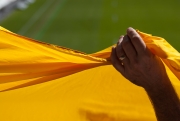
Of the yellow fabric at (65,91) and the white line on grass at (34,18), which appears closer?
the yellow fabric at (65,91)

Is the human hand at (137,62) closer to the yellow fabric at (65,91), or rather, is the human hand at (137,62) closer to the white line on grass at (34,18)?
the yellow fabric at (65,91)

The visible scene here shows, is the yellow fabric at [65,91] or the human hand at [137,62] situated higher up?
the yellow fabric at [65,91]

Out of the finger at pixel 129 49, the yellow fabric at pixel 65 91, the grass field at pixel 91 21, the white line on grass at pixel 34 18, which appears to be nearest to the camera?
the finger at pixel 129 49

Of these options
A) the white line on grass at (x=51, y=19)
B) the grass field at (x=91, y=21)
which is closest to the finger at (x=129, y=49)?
the grass field at (x=91, y=21)

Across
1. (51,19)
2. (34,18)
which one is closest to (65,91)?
(34,18)

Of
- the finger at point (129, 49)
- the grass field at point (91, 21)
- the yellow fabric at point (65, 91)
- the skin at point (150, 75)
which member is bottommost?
the skin at point (150, 75)

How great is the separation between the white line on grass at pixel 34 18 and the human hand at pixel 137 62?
11.1 metres

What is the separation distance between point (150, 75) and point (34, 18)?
1443 centimetres

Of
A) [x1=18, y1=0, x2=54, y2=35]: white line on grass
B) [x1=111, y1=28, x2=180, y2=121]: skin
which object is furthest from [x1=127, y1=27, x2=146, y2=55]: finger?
[x1=18, y1=0, x2=54, y2=35]: white line on grass

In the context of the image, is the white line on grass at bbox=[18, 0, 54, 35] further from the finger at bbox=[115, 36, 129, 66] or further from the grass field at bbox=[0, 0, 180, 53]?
the finger at bbox=[115, 36, 129, 66]

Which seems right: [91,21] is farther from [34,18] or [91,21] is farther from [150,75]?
[150,75]

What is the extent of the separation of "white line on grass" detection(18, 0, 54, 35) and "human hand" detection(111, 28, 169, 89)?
11097mm

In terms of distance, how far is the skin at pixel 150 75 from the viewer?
2621 mm

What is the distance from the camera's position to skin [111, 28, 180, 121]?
103 inches
